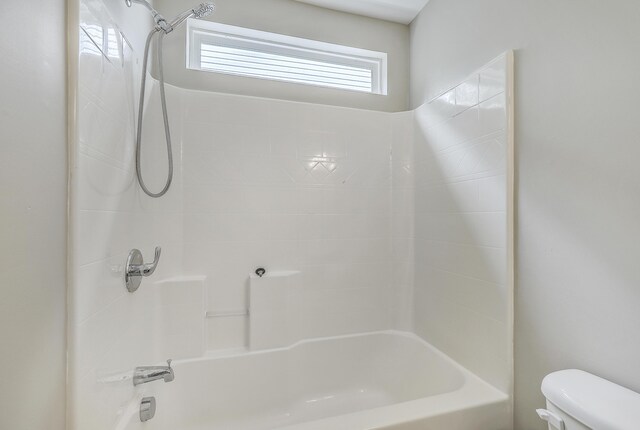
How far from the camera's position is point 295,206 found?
1.73 meters

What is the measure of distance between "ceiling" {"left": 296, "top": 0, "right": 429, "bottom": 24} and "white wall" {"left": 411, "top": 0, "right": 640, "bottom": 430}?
26.9 inches

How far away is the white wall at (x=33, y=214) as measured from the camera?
0.56m

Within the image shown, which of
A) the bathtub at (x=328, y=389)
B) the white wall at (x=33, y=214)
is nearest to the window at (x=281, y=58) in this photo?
the white wall at (x=33, y=214)

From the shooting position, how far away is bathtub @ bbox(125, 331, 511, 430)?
1124 millimetres

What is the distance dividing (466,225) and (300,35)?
1535 millimetres

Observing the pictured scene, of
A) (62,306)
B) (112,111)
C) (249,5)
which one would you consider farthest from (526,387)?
(249,5)

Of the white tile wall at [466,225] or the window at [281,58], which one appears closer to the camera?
the white tile wall at [466,225]

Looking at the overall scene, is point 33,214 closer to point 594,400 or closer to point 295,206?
point 295,206

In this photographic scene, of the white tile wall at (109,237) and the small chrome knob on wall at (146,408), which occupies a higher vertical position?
the white tile wall at (109,237)

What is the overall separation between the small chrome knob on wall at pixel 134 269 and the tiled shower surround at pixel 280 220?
0.06 meters

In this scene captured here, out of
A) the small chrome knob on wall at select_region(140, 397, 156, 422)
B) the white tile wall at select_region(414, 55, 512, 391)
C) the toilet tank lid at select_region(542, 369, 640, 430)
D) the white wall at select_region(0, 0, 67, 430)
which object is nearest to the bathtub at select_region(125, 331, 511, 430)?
the small chrome knob on wall at select_region(140, 397, 156, 422)

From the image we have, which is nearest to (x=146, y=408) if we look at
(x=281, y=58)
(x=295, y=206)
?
(x=295, y=206)

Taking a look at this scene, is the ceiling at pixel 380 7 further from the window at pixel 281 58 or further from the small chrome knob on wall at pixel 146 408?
the small chrome knob on wall at pixel 146 408

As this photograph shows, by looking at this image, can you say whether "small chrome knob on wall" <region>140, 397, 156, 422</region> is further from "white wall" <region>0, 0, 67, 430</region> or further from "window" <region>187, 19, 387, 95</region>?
"window" <region>187, 19, 387, 95</region>
